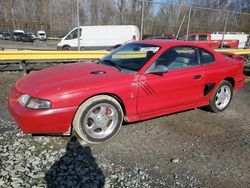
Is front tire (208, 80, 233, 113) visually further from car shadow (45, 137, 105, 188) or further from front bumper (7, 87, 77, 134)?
front bumper (7, 87, 77, 134)

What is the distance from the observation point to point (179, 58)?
4.51m

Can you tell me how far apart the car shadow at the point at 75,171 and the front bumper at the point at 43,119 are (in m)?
0.37

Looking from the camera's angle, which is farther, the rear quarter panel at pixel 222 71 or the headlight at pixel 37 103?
the rear quarter panel at pixel 222 71

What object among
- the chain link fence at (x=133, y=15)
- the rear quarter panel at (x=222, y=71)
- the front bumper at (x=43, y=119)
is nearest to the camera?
the front bumper at (x=43, y=119)

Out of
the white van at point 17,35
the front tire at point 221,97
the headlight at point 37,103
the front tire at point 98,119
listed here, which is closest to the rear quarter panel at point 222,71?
the front tire at point 221,97

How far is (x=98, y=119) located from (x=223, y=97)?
9.86 ft

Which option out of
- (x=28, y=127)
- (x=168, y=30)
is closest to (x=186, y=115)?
(x=28, y=127)

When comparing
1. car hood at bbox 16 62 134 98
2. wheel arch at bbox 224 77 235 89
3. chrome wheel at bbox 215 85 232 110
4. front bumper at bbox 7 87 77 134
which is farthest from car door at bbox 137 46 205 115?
front bumper at bbox 7 87 77 134

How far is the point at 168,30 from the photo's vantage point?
1368 cm

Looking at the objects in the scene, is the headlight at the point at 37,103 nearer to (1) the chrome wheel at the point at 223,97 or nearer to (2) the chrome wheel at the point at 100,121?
(2) the chrome wheel at the point at 100,121

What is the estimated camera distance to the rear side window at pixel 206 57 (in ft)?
15.5

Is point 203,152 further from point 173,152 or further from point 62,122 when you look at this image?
point 62,122

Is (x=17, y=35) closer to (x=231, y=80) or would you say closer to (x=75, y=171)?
(x=231, y=80)

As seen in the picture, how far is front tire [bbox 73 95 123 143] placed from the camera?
11.4ft
